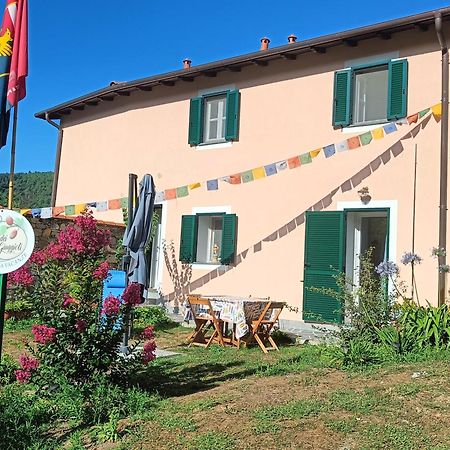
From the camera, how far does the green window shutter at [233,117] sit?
36.7ft

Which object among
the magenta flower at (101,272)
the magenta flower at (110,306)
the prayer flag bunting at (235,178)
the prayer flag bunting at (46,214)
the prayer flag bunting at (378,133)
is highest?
the prayer flag bunting at (378,133)

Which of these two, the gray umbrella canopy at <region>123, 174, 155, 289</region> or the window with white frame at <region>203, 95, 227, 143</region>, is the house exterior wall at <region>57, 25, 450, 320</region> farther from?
the gray umbrella canopy at <region>123, 174, 155, 289</region>

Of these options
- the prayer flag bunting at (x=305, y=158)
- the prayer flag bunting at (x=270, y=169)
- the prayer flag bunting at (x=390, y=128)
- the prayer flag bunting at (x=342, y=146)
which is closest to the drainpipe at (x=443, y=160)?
the prayer flag bunting at (x=390, y=128)

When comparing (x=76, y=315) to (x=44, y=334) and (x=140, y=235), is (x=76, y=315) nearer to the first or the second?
(x=44, y=334)

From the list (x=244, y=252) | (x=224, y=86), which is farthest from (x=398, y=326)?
(x=224, y=86)

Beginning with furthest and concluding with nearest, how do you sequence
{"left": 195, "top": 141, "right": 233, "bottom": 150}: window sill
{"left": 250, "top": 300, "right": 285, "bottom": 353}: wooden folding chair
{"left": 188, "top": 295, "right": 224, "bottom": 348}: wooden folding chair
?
{"left": 195, "top": 141, "right": 233, "bottom": 150}: window sill → {"left": 188, "top": 295, "right": 224, "bottom": 348}: wooden folding chair → {"left": 250, "top": 300, "right": 285, "bottom": 353}: wooden folding chair

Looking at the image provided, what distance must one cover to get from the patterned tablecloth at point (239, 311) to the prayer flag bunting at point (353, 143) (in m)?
3.09

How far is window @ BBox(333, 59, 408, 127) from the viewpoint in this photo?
30.3 ft

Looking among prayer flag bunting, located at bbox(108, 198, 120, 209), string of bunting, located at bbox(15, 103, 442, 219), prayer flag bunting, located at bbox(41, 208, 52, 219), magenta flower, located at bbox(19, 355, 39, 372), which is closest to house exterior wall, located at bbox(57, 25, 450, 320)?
string of bunting, located at bbox(15, 103, 442, 219)

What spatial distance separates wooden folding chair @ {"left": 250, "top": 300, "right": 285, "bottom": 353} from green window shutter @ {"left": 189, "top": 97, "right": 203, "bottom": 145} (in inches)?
176

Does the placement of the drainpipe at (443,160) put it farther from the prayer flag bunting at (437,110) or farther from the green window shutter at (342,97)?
the green window shutter at (342,97)

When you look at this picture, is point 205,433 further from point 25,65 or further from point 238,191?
point 238,191

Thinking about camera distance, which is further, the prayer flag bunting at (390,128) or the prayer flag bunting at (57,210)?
the prayer flag bunting at (57,210)

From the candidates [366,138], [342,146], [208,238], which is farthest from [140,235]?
[366,138]
